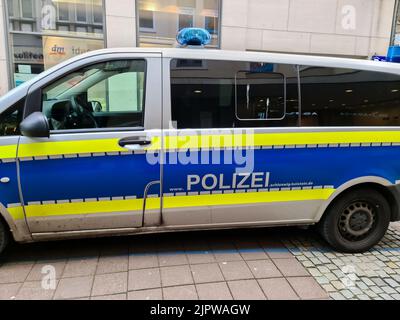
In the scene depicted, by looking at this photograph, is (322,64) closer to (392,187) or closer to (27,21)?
(392,187)

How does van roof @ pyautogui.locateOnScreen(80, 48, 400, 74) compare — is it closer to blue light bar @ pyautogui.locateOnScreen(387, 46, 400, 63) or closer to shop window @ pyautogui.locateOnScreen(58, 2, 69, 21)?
blue light bar @ pyautogui.locateOnScreen(387, 46, 400, 63)

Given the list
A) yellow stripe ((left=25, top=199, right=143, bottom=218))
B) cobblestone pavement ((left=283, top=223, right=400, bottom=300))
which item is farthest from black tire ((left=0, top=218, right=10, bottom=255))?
cobblestone pavement ((left=283, top=223, right=400, bottom=300))

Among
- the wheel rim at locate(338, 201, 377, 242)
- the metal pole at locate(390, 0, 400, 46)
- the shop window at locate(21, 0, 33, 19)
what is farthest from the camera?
the metal pole at locate(390, 0, 400, 46)

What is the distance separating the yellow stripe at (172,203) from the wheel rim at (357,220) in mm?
353

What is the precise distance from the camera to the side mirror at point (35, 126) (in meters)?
2.75

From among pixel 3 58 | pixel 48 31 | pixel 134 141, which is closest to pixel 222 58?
pixel 134 141

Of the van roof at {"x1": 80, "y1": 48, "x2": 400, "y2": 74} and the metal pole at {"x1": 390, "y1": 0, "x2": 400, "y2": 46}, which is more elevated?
the metal pole at {"x1": 390, "y1": 0, "x2": 400, "y2": 46}

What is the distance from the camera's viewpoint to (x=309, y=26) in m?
8.61

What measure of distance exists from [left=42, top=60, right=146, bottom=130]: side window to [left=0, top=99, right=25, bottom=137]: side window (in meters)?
0.19

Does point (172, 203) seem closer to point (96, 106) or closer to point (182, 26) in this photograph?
point (96, 106)

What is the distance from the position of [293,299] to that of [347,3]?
8.40 meters

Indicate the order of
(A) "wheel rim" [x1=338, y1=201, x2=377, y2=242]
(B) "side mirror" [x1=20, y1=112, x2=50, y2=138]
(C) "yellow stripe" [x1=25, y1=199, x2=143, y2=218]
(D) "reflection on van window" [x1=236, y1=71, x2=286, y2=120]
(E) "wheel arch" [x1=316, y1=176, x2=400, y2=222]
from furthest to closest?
(A) "wheel rim" [x1=338, y1=201, x2=377, y2=242] < (E) "wheel arch" [x1=316, y1=176, x2=400, y2=222] < (D) "reflection on van window" [x1=236, y1=71, x2=286, y2=120] < (C) "yellow stripe" [x1=25, y1=199, x2=143, y2=218] < (B) "side mirror" [x1=20, y1=112, x2=50, y2=138]

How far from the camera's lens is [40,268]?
10.5 feet

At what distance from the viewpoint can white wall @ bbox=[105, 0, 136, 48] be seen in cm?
739
